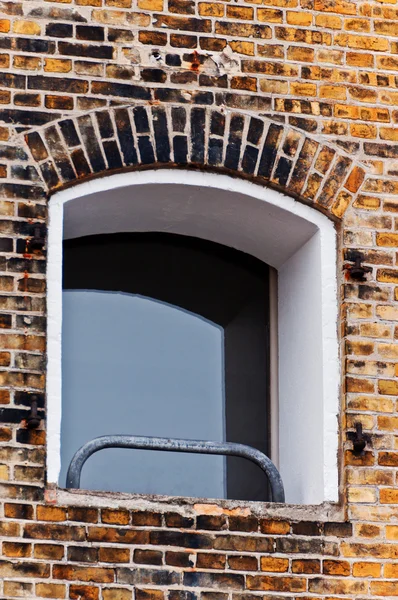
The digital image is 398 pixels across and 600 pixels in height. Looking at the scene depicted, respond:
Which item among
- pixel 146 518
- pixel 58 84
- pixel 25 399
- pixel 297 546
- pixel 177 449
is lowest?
pixel 297 546

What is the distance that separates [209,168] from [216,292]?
0.88 m

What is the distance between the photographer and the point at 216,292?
846 centimetres

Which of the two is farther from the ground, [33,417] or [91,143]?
[91,143]

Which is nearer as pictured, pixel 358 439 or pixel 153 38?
pixel 358 439

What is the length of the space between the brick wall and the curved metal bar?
0.81 feet

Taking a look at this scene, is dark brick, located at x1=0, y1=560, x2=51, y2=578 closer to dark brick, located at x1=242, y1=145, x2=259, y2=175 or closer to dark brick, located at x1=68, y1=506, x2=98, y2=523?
dark brick, located at x1=68, y1=506, x2=98, y2=523

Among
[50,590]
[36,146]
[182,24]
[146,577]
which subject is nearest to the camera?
[50,590]

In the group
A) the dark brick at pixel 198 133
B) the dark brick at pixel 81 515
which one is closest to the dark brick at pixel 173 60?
the dark brick at pixel 198 133

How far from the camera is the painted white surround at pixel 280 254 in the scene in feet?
24.9

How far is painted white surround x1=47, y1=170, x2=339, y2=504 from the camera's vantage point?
760 cm

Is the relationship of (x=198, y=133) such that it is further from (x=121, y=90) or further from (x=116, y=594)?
(x=116, y=594)

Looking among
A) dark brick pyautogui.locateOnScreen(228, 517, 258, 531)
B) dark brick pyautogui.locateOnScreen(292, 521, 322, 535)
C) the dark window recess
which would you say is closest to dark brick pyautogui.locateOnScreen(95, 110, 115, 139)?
the dark window recess

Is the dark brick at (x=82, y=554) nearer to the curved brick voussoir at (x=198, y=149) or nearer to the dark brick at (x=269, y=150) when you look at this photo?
the curved brick voussoir at (x=198, y=149)

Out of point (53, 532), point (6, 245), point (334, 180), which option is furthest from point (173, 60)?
point (53, 532)
